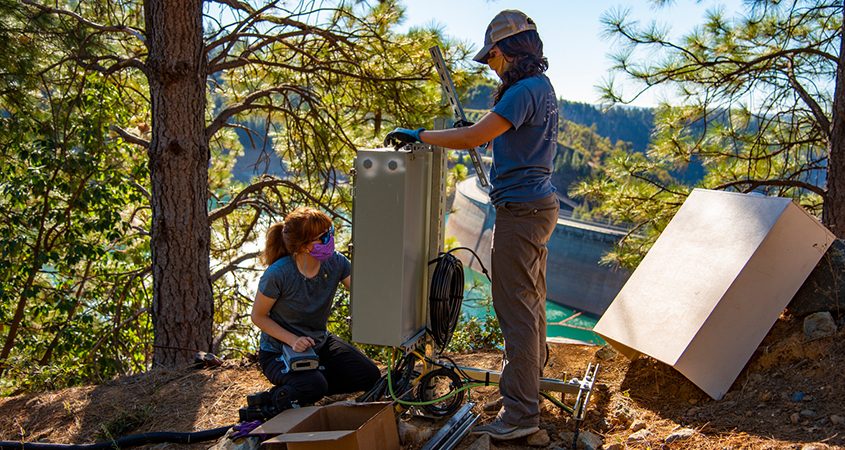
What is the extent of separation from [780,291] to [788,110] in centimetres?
343

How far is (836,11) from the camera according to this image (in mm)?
5410

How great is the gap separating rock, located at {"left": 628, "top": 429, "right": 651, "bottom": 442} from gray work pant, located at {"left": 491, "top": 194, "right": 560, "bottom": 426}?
0.35 m

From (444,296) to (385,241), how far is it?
37 centimetres

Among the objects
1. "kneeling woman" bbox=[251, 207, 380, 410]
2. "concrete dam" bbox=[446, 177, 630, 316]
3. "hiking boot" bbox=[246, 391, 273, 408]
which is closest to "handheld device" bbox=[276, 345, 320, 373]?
"kneeling woman" bbox=[251, 207, 380, 410]

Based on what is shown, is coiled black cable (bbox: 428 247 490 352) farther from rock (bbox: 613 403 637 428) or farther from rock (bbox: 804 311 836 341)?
rock (bbox: 804 311 836 341)

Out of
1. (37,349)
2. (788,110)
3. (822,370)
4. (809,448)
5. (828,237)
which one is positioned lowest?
(37,349)

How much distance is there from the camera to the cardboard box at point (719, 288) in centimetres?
266

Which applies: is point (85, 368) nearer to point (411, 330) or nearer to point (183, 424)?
point (183, 424)

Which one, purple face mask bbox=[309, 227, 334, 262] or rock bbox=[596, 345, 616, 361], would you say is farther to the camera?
rock bbox=[596, 345, 616, 361]

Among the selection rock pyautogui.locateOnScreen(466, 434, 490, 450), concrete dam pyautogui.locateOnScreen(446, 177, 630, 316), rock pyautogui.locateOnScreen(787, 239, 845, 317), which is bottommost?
concrete dam pyautogui.locateOnScreen(446, 177, 630, 316)

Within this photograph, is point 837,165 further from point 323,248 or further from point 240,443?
point 240,443

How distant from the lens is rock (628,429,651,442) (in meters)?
2.41

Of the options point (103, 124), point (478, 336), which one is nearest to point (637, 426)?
point (478, 336)

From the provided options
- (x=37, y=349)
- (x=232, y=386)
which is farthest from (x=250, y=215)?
(x=232, y=386)
